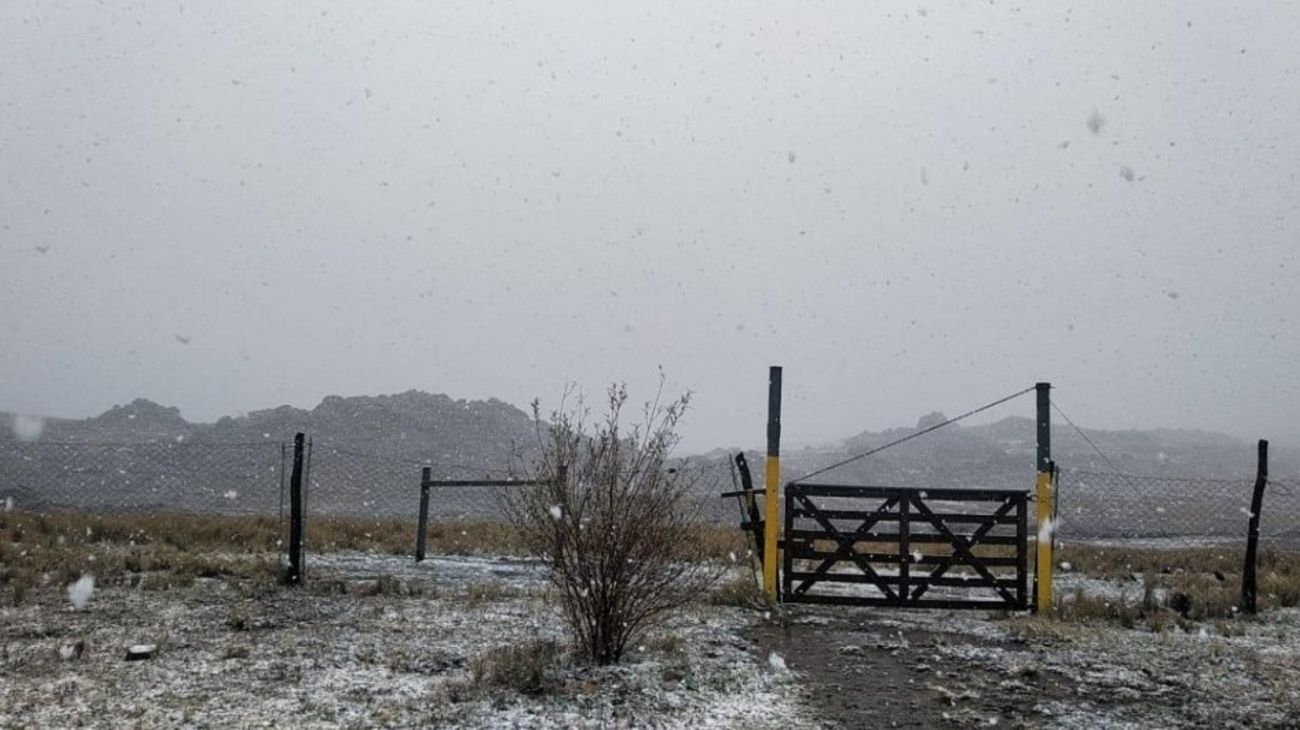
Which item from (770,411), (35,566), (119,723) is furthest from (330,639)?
(35,566)

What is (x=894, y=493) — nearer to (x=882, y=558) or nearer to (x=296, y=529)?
(x=882, y=558)

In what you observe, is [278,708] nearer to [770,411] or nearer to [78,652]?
[78,652]

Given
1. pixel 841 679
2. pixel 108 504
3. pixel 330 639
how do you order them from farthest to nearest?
pixel 108 504
pixel 330 639
pixel 841 679

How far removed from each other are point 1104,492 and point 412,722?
55209mm

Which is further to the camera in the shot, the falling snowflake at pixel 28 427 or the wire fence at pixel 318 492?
the falling snowflake at pixel 28 427

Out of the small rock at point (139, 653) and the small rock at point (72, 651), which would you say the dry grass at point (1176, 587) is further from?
the small rock at point (72, 651)

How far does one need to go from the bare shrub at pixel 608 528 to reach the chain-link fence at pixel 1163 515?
15598mm

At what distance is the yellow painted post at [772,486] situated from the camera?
445 inches

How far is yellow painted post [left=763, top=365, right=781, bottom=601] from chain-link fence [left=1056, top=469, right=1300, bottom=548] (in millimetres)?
12098

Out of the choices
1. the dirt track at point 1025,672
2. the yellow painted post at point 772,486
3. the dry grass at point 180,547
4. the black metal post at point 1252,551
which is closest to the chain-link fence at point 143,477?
the dry grass at point 180,547

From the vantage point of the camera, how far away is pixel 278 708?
6672mm

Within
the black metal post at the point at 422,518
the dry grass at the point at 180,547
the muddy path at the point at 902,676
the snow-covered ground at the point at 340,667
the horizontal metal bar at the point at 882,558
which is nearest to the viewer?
Result: the snow-covered ground at the point at 340,667

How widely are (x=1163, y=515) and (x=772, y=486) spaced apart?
38879 millimetres

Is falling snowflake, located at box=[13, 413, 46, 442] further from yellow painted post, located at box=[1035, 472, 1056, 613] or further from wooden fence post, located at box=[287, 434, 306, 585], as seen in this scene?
yellow painted post, located at box=[1035, 472, 1056, 613]
